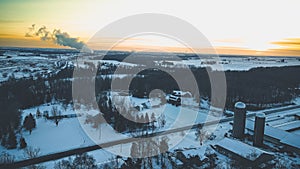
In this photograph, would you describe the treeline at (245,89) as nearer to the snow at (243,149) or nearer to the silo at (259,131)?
the silo at (259,131)

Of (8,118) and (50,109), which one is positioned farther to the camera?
(50,109)

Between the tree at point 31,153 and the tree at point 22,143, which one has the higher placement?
the tree at point 22,143

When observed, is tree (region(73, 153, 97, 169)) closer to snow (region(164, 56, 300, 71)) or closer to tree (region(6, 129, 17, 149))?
tree (region(6, 129, 17, 149))

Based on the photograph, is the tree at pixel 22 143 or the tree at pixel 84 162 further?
the tree at pixel 22 143

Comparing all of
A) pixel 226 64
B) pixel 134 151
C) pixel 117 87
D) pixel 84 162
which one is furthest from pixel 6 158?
pixel 226 64

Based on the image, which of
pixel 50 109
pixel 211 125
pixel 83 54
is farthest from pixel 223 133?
pixel 83 54

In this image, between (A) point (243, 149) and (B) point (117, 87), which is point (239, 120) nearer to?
(A) point (243, 149)

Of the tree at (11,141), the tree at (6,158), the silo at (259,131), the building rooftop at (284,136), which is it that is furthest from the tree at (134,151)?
the building rooftop at (284,136)

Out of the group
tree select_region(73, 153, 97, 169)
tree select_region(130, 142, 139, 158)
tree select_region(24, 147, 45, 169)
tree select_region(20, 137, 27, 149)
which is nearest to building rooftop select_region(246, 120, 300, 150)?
tree select_region(130, 142, 139, 158)

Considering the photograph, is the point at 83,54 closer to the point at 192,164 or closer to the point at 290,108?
the point at 290,108
